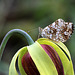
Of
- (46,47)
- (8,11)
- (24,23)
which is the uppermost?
(8,11)

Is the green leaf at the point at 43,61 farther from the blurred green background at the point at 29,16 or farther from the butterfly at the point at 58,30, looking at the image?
the blurred green background at the point at 29,16

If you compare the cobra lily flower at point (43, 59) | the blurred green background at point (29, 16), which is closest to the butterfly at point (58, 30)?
the cobra lily flower at point (43, 59)

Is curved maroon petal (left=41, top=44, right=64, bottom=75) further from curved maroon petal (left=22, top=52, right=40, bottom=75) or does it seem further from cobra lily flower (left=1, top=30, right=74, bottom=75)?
curved maroon petal (left=22, top=52, right=40, bottom=75)

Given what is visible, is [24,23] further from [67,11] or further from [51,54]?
[51,54]

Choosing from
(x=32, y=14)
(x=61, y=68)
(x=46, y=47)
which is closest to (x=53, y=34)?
(x=46, y=47)

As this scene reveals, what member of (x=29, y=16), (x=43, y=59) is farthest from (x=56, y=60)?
(x=29, y=16)

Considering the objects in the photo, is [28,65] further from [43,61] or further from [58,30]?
[58,30]

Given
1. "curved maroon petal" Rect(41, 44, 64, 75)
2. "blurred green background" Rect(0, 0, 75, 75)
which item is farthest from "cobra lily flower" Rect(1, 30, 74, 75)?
"blurred green background" Rect(0, 0, 75, 75)
